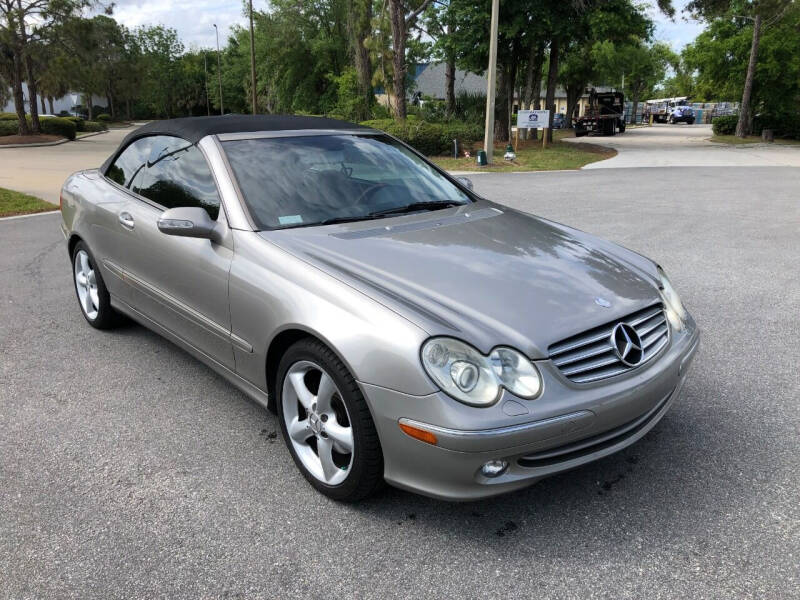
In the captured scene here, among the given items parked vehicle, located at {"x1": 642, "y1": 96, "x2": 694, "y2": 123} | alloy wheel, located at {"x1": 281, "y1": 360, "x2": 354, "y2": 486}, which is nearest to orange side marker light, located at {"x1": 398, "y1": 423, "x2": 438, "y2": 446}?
alloy wheel, located at {"x1": 281, "y1": 360, "x2": 354, "y2": 486}

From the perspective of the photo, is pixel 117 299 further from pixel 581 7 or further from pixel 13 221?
pixel 581 7

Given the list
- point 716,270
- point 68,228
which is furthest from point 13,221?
point 716,270

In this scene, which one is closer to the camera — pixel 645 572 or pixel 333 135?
pixel 645 572

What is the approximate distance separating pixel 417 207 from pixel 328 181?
0.53 metres

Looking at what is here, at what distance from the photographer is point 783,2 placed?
101 feet

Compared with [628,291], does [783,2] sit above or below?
above

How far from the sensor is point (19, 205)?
11.5 m

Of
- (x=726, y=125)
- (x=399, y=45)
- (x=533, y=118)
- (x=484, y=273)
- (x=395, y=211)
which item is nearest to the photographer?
(x=484, y=273)

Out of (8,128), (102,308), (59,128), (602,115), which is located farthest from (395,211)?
(602,115)

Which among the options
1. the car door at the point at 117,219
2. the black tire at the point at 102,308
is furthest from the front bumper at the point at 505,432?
the black tire at the point at 102,308

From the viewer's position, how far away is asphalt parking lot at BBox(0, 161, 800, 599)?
235 cm

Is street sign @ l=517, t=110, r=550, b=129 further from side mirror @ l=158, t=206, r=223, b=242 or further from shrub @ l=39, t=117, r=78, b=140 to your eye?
shrub @ l=39, t=117, r=78, b=140

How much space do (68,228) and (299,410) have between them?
318 centimetres

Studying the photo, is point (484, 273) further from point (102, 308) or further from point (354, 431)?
point (102, 308)
